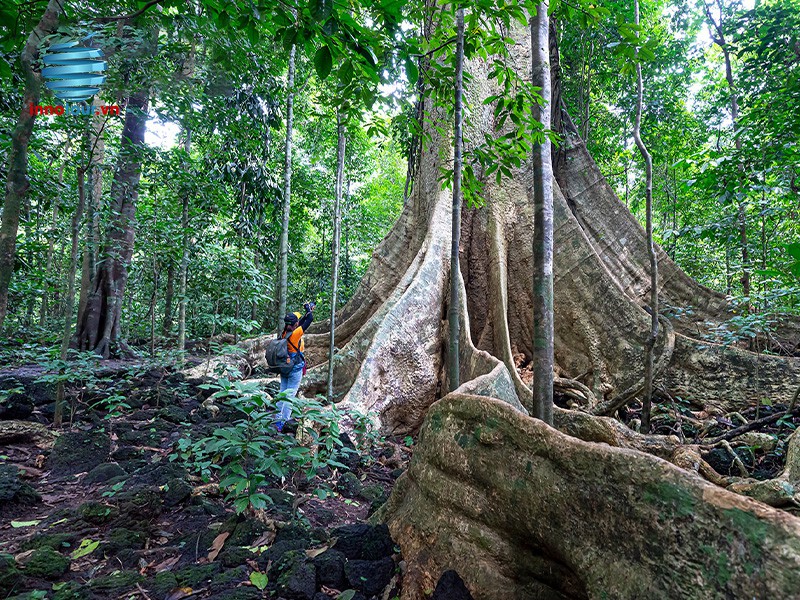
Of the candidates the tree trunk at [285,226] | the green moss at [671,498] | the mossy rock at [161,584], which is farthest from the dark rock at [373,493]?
the tree trunk at [285,226]

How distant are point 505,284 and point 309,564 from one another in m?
4.79

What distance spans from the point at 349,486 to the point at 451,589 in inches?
78.7

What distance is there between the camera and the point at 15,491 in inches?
127

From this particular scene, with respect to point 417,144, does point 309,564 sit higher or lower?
lower

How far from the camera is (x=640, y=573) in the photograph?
158 cm

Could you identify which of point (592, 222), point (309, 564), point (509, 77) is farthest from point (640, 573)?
point (592, 222)

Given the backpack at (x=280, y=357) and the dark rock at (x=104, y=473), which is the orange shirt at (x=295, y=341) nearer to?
the backpack at (x=280, y=357)

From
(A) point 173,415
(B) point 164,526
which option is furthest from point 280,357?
(B) point 164,526

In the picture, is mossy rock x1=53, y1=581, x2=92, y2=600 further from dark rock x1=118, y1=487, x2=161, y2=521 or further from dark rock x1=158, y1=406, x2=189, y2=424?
dark rock x1=158, y1=406, x2=189, y2=424

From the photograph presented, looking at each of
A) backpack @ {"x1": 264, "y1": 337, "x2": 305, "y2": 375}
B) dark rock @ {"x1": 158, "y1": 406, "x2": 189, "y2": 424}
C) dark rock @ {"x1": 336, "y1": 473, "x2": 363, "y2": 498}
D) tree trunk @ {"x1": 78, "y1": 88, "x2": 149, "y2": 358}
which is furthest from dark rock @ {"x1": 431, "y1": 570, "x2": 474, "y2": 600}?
tree trunk @ {"x1": 78, "y1": 88, "x2": 149, "y2": 358}

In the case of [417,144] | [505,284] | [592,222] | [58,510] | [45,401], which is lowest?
[58,510]

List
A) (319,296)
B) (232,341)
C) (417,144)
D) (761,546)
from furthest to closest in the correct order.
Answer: (319,296), (232,341), (417,144), (761,546)

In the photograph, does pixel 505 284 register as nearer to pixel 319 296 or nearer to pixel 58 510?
pixel 58 510

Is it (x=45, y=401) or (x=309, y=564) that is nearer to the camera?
(x=309, y=564)
